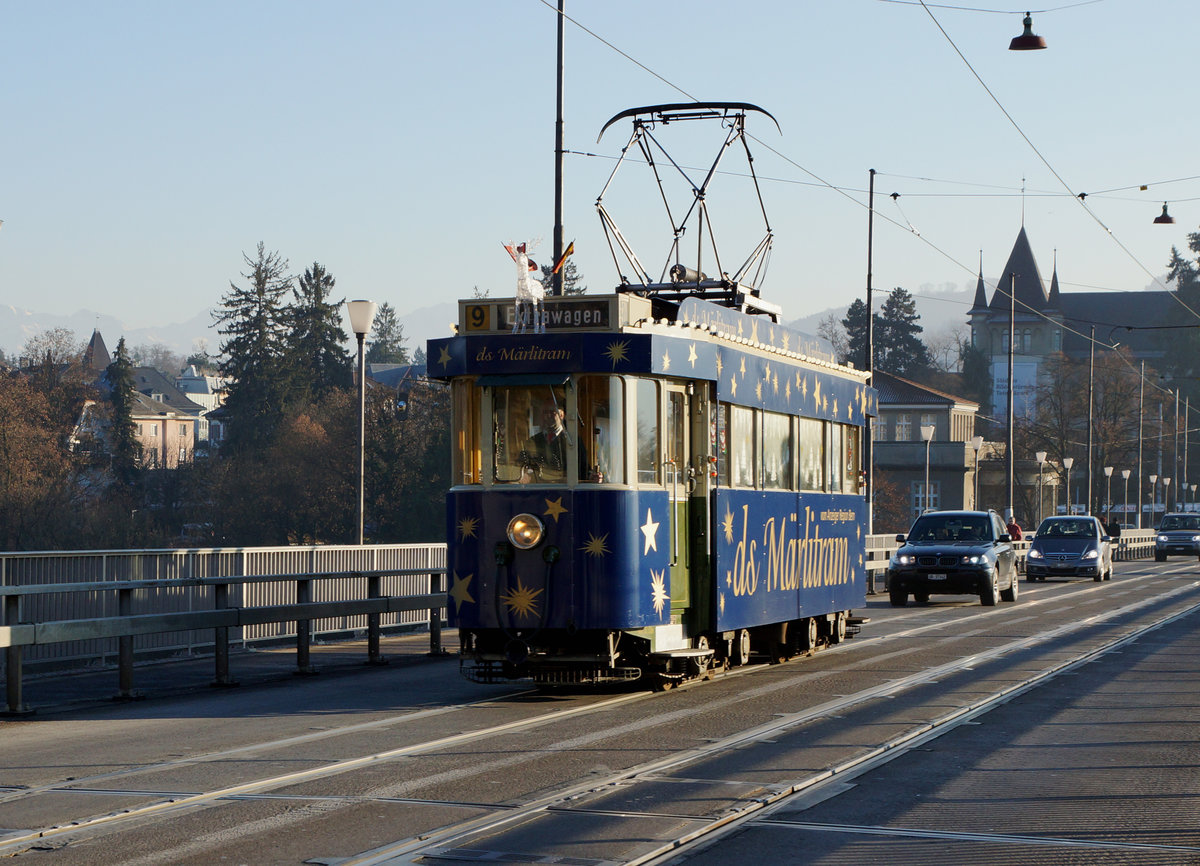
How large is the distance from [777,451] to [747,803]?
799 cm

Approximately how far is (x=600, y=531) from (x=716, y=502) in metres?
1.76

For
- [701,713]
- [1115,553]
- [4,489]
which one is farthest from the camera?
[4,489]

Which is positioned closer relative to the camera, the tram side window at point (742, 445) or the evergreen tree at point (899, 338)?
the tram side window at point (742, 445)

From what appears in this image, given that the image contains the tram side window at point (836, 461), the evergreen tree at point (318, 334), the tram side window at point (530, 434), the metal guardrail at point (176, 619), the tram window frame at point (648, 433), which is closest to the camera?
the metal guardrail at point (176, 619)

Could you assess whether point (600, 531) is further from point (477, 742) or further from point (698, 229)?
point (698, 229)

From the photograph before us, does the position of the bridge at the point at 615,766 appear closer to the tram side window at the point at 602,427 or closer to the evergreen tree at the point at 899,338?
the tram side window at the point at 602,427

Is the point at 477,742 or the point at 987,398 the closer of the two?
the point at 477,742

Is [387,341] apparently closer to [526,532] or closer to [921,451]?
[921,451]

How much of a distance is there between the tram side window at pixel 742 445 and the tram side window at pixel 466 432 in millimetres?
2665

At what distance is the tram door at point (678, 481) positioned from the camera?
14.0m

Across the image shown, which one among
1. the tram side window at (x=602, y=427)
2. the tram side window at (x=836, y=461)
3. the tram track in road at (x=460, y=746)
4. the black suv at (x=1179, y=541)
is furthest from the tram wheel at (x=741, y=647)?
the black suv at (x=1179, y=541)

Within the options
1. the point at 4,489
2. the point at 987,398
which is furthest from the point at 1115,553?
the point at 987,398

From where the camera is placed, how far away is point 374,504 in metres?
83.6

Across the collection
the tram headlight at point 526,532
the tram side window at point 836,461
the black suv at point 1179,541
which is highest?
the tram side window at point 836,461
